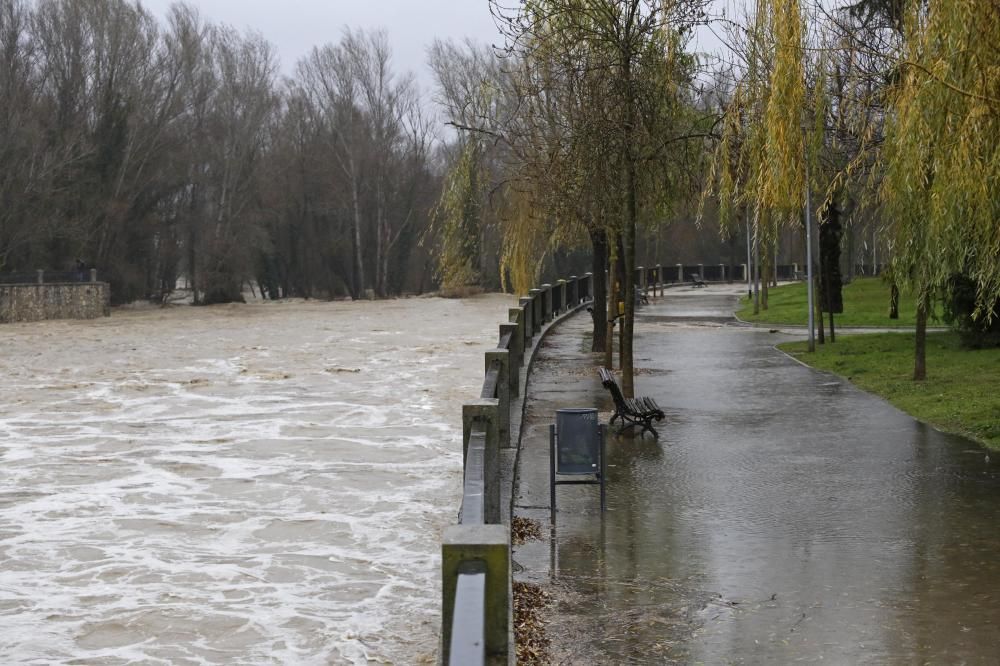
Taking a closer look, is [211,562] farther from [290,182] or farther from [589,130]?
[290,182]

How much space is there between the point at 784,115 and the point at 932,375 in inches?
364

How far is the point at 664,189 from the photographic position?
845 inches

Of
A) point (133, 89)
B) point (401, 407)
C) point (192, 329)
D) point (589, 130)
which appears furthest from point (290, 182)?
point (589, 130)

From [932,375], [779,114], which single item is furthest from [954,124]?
[932,375]

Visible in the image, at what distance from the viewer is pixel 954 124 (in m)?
12.7

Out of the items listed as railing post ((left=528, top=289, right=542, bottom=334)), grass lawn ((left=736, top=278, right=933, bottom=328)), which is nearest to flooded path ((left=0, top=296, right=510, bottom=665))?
railing post ((left=528, top=289, right=542, bottom=334))

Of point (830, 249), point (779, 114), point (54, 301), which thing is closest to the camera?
point (779, 114)

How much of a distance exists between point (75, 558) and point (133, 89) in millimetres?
61027

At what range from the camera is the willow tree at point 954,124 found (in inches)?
478

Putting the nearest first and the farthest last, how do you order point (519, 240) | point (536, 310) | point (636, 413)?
point (636, 413), point (536, 310), point (519, 240)

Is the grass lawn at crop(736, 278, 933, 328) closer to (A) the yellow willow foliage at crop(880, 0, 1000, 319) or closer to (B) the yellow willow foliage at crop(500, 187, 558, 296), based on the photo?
(B) the yellow willow foliage at crop(500, 187, 558, 296)

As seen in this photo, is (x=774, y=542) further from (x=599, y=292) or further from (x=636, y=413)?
(x=599, y=292)

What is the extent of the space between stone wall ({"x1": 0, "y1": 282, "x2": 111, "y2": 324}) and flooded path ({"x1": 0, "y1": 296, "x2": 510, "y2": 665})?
22.8 metres

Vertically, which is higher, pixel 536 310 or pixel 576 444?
pixel 536 310
